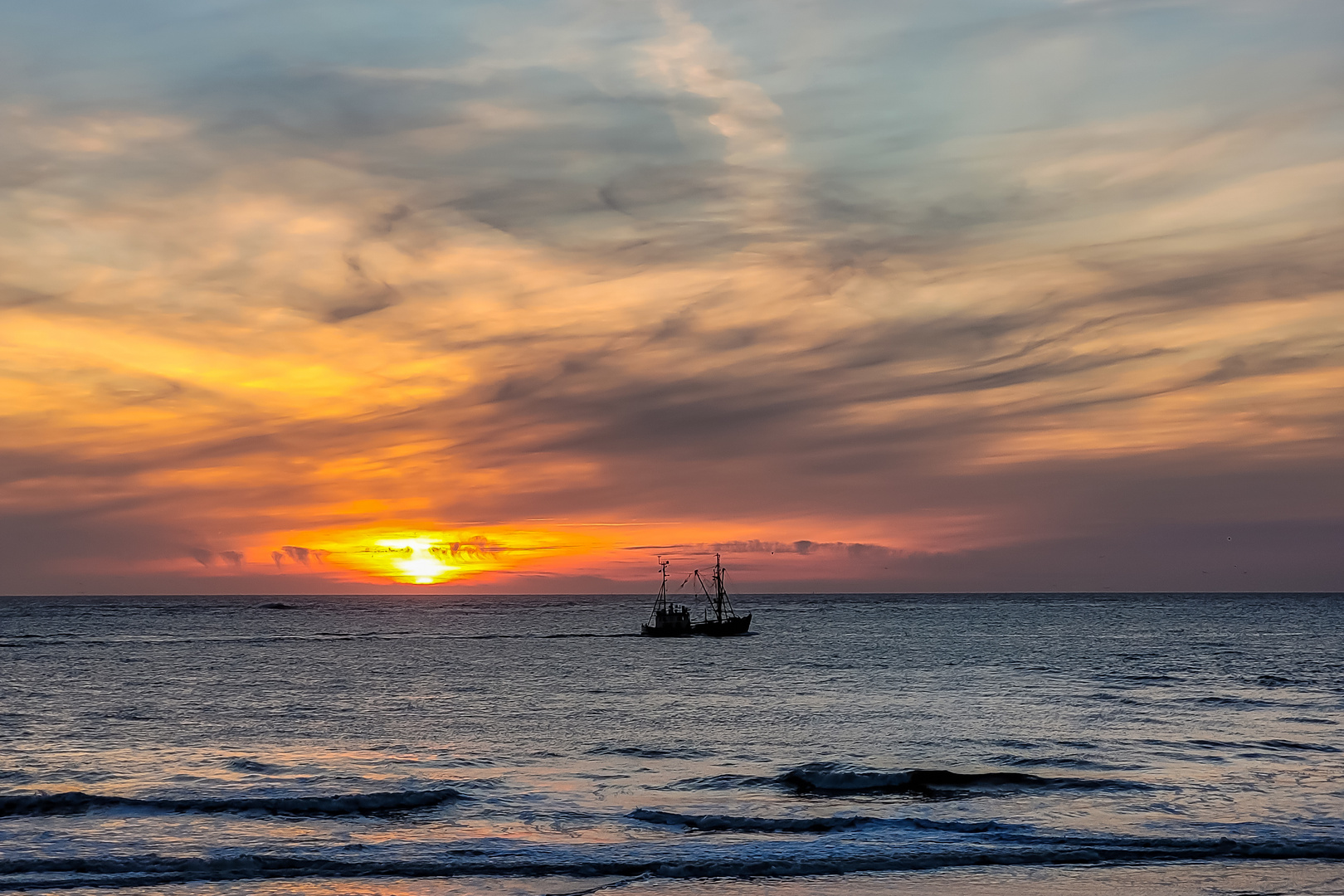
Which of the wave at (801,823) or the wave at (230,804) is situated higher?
the wave at (230,804)

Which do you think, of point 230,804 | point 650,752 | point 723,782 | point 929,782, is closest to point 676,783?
point 723,782

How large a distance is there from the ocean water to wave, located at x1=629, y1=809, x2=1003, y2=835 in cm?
11

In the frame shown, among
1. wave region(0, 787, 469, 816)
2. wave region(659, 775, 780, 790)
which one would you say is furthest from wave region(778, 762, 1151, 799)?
wave region(0, 787, 469, 816)

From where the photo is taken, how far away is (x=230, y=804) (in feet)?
94.4

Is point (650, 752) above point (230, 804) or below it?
below

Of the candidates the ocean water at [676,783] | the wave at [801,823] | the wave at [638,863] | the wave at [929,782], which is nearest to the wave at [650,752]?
the ocean water at [676,783]

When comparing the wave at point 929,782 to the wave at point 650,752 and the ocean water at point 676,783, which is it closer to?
the ocean water at point 676,783

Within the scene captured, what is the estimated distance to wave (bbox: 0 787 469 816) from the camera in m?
28.0

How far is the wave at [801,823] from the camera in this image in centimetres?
2600

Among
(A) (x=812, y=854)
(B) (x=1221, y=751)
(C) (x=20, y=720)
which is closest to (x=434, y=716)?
(C) (x=20, y=720)

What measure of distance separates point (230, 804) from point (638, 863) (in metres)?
13.2

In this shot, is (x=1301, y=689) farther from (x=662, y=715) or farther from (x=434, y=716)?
(x=434, y=716)

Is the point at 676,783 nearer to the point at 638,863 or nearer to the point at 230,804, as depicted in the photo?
the point at 638,863

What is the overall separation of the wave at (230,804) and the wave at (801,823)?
713cm
